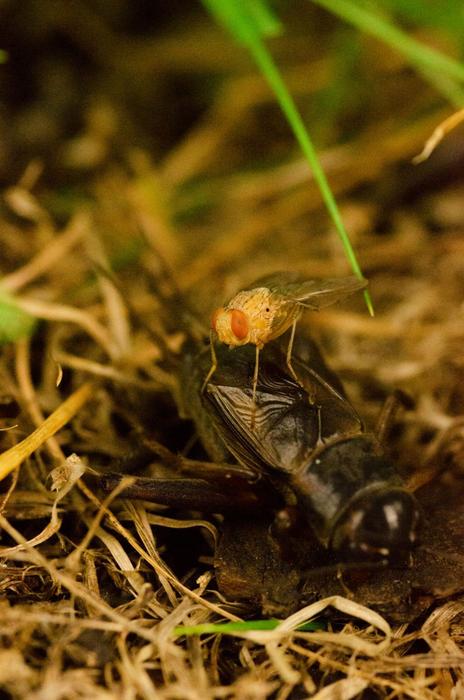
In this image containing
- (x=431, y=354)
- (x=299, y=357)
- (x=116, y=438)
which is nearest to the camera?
(x=299, y=357)

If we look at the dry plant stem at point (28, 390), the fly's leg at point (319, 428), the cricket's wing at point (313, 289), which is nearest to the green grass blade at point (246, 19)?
the cricket's wing at point (313, 289)

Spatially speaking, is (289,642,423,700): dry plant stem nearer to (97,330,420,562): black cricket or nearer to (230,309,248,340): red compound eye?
(97,330,420,562): black cricket

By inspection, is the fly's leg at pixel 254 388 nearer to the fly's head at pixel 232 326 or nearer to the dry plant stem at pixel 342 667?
the fly's head at pixel 232 326

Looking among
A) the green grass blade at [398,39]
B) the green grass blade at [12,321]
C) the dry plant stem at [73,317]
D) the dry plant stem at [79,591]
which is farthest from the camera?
the dry plant stem at [73,317]

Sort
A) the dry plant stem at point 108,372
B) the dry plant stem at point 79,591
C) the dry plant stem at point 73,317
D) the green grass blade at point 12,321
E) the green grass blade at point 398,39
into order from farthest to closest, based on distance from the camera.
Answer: the dry plant stem at point 73,317
the dry plant stem at point 108,372
the green grass blade at point 398,39
the green grass blade at point 12,321
the dry plant stem at point 79,591

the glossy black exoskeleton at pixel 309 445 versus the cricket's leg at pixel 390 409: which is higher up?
the glossy black exoskeleton at pixel 309 445

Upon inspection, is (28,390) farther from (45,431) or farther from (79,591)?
(79,591)

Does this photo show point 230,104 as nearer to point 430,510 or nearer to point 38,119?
point 38,119

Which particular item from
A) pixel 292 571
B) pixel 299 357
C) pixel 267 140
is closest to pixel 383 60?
pixel 267 140
